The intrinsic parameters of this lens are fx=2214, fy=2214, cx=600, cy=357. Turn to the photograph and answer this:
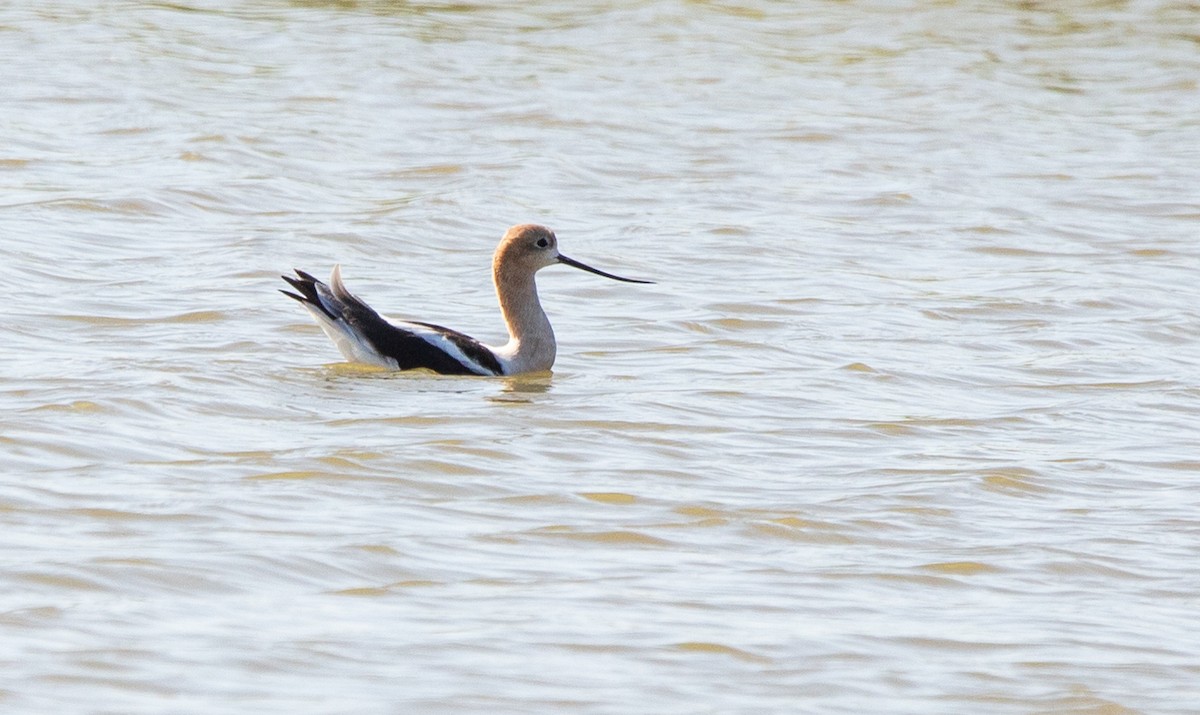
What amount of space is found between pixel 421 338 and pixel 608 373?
0.90 m

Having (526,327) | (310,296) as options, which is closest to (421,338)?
(310,296)

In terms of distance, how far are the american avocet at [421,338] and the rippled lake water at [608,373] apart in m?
0.17

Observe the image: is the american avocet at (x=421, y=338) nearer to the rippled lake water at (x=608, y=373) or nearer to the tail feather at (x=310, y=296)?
the tail feather at (x=310, y=296)

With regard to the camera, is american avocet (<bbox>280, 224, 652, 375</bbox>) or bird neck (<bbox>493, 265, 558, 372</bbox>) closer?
american avocet (<bbox>280, 224, 652, 375</bbox>)

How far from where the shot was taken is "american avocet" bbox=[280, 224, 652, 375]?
30.1ft

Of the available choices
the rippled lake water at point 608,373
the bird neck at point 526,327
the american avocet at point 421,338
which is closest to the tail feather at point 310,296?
the american avocet at point 421,338

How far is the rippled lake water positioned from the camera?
561 cm

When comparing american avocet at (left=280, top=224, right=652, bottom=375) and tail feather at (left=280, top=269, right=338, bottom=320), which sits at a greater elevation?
tail feather at (left=280, top=269, right=338, bottom=320)

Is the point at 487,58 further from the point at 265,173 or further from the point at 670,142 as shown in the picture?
the point at 265,173

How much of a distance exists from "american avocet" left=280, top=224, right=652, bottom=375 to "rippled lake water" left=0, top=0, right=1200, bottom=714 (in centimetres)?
17

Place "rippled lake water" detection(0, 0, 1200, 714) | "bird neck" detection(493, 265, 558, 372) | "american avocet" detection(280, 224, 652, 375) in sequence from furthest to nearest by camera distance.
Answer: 1. "bird neck" detection(493, 265, 558, 372)
2. "american avocet" detection(280, 224, 652, 375)
3. "rippled lake water" detection(0, 0, 1200, 714)

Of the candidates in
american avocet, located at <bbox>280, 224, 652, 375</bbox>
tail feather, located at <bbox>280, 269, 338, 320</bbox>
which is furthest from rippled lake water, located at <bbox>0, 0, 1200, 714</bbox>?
tail feather, located at <bbox>280, 269, 338, 320</bbox>

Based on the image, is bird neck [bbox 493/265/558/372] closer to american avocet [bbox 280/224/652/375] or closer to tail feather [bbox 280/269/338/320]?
american avocet [bbox 280/224/652/375]

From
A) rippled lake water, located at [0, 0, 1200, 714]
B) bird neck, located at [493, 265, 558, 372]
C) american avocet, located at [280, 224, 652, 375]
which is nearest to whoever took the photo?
rippled lake water, located at [0, 0, 1200, 714]
